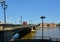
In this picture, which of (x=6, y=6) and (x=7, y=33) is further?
(x=6, y=6)

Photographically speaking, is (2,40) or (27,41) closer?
(2,40)

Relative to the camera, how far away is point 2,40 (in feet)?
118

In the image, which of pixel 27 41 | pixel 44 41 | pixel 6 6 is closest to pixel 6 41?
pixel 27 41

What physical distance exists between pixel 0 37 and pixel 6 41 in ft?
7.78

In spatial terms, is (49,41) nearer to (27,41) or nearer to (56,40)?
(56,40)

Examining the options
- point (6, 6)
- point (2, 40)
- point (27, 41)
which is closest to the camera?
point (2, 40)

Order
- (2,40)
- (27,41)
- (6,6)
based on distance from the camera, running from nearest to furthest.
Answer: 1. (2,40)
2. (27,41)
3. (6,6)

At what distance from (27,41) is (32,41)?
168 cm

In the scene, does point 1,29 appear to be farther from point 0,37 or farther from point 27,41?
point 27,41

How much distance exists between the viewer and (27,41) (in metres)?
38.8

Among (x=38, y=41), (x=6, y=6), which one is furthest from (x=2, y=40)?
(x=6, y=6)

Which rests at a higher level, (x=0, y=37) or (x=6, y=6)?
(x=6, y=6)

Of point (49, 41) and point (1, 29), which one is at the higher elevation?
point (1, 29)

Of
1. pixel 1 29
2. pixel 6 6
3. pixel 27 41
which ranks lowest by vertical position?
pixel 27 41
